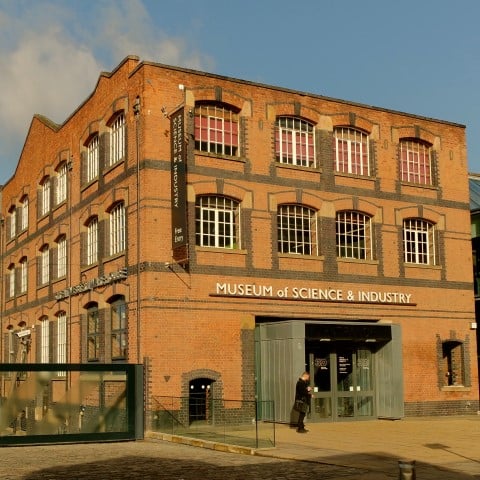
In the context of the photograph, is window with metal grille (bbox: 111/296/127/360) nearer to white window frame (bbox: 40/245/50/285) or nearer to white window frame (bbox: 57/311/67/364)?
white window frame (bbox: 57/311/67/364)

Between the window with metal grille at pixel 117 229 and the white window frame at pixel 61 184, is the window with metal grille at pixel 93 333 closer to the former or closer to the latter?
the window with metal grille at pixel 117 229

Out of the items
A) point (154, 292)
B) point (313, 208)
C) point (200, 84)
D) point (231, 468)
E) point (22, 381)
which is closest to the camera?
point (231, 468)

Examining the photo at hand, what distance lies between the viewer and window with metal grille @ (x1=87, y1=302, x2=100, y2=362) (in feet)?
91.1

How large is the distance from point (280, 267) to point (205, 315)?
3260 millimetres

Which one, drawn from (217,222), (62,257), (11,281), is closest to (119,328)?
(217,222)

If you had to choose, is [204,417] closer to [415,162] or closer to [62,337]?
[62,337]

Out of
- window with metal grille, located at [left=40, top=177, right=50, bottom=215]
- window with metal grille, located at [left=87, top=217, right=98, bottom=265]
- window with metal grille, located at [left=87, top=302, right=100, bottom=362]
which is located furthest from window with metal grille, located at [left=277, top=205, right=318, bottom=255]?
window with metal grille, located at [left=40, top=177, right=50, bottom=215]

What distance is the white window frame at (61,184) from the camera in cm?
3256

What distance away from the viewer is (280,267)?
1046 inches

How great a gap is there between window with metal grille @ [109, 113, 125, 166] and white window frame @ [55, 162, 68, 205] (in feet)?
16.4

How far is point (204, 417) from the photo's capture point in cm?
2320

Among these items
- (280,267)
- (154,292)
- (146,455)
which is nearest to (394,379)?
(280,267)

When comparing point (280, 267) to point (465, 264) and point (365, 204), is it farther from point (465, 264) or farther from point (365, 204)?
point (465, 264)

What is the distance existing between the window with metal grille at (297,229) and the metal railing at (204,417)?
541 cm
